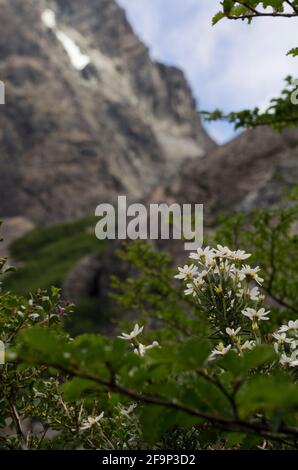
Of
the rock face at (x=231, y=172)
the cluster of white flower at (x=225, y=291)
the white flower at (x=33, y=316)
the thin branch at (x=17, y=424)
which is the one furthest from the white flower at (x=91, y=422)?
the rock face at (x=231, y=172)

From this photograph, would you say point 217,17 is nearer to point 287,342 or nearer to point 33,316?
point 287,342

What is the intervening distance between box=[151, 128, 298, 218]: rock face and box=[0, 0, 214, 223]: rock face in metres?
67.1

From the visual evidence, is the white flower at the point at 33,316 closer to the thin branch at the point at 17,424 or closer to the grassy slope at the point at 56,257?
the thin branch at the point at 17,424

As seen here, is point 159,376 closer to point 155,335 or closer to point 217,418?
point 217,418

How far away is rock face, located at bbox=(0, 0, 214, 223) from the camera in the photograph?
311 ft

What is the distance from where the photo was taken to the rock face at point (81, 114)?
94688mm

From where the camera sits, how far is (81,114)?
102312 millimetres

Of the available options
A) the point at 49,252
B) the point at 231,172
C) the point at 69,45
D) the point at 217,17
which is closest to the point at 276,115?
the point at 217,17

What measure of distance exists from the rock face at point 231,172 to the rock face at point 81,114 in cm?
6707

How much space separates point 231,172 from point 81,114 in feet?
265

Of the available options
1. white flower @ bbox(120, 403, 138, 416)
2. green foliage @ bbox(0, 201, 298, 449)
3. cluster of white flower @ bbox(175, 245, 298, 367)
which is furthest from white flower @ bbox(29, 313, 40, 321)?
cluster of white flower @ bbox(175, 245, 298, 367)

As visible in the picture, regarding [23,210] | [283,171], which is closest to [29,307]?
[283,171]
